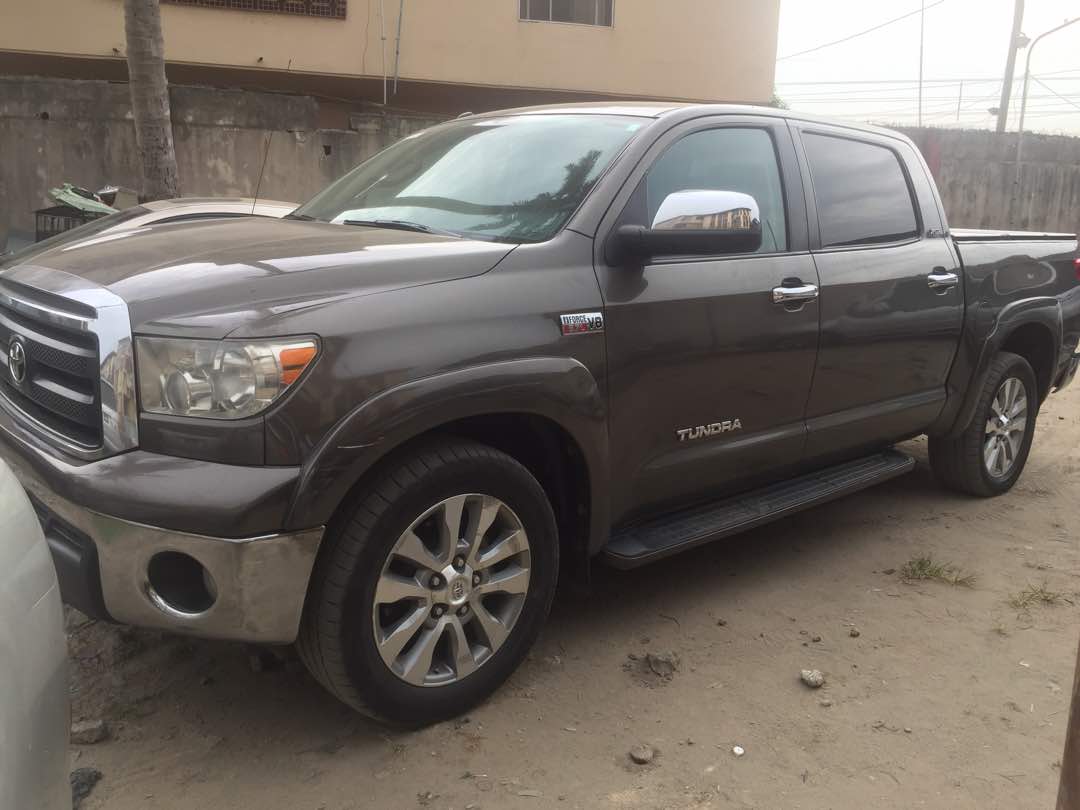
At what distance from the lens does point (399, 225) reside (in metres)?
3.17

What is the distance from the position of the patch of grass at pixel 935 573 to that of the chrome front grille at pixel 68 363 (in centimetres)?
315

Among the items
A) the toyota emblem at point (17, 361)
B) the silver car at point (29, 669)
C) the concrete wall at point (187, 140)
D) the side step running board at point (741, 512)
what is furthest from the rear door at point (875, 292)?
the concrete wall at point (187, 140)

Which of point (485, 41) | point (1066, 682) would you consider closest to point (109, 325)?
point (1066, 682)

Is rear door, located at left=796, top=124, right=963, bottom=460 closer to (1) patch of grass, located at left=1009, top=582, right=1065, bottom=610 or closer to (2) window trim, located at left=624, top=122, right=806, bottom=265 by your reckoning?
(2) window trim, located at left=624, top=122, right=806, bottom=265

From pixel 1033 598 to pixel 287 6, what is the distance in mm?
12373

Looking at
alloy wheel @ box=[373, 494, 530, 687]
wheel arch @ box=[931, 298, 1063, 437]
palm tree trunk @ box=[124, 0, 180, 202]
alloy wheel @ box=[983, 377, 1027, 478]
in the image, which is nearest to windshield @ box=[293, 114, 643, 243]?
alloy wheel @ box=[373, 494, 530, 687]

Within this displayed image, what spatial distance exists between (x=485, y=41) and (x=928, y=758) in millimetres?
12989

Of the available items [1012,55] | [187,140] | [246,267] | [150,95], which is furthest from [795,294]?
[1012,55]

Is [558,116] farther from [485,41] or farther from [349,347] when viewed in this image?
[485,41]

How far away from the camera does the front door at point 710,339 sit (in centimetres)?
301

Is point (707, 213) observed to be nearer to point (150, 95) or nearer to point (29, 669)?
point (29, 669)

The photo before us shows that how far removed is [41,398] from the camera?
2.53m

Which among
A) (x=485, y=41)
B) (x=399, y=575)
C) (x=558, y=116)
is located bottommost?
(x=399, y=575)

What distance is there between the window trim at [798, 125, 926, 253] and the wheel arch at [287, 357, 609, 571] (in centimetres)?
141
